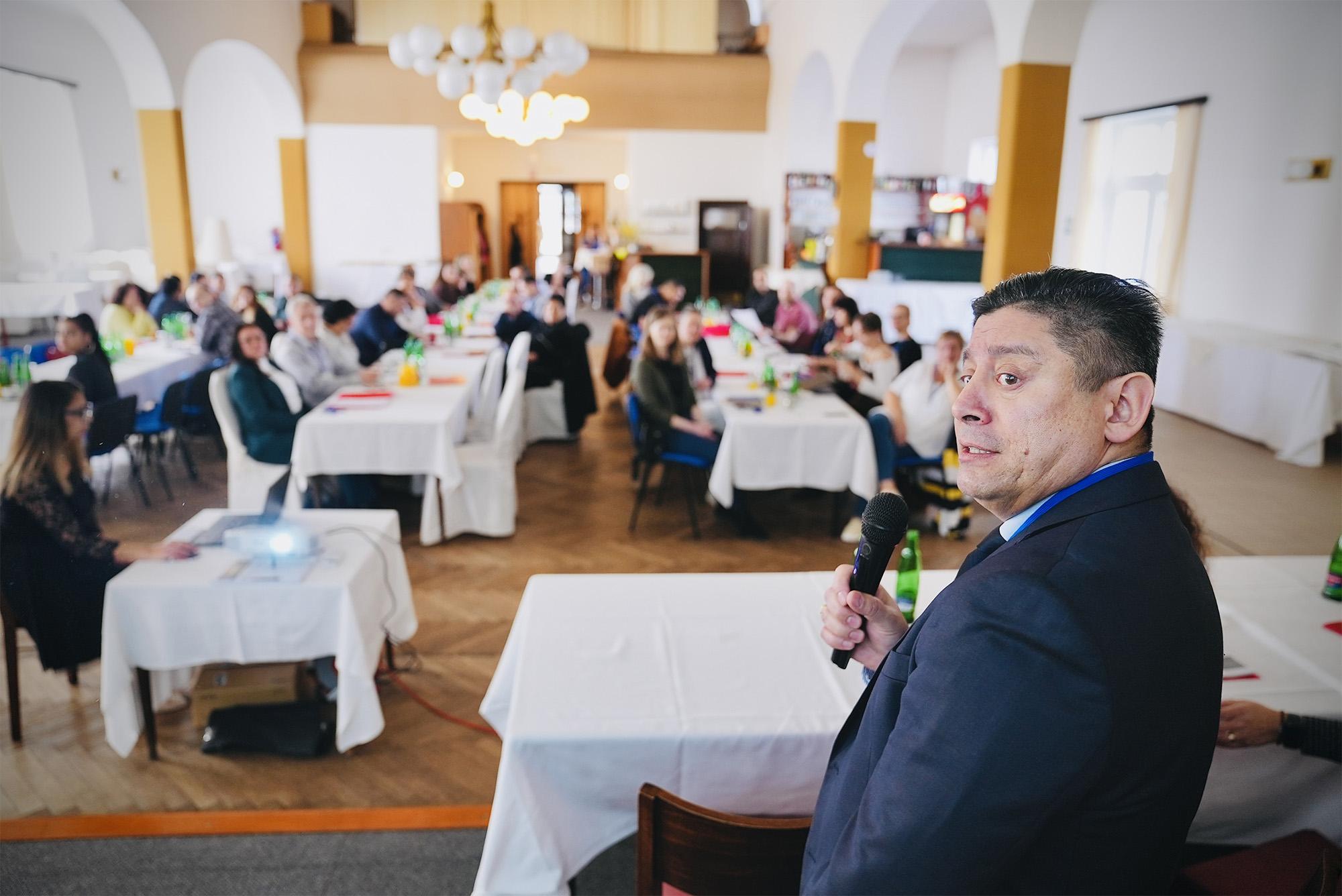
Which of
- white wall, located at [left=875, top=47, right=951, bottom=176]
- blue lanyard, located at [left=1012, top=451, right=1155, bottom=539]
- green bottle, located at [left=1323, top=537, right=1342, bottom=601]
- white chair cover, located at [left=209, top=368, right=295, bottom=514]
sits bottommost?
white chair cover, located at [left=209, top=368, right=295, bottom=514]

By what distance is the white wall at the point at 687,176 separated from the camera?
15227 millimetres

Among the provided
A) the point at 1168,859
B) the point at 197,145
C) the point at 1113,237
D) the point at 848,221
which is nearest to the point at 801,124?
the point at 848,221

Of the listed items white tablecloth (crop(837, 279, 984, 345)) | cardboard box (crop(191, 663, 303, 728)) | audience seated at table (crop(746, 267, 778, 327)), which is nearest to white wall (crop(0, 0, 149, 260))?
cardboard box (crop(191, 663, 303, 728))

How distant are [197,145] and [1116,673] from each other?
16.2 m

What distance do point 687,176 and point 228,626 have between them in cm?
1379

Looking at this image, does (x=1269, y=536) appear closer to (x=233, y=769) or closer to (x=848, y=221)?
(x=233, y=769)

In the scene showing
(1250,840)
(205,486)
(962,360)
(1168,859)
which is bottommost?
(1250,840)

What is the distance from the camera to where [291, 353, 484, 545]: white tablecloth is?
459cm

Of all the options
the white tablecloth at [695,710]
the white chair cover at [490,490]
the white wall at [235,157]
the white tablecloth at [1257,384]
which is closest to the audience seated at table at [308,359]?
the white chair cover at [490,490]

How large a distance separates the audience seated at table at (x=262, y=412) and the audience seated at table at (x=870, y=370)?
117 inches

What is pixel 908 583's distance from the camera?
258cm

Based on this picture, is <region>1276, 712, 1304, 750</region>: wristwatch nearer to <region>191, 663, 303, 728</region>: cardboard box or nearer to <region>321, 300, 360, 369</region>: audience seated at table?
<region>191, 663, 303, 728</region>: cardboard box

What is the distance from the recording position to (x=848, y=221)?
11047 mm

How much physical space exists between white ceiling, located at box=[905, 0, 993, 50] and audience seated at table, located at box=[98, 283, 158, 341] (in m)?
9.71
